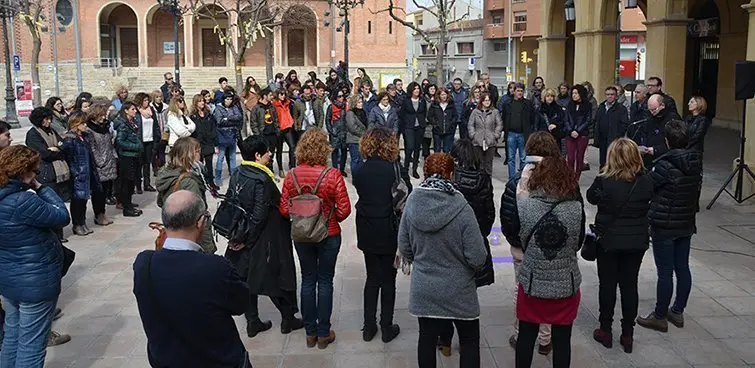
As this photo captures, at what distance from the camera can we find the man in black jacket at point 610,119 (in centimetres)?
1338

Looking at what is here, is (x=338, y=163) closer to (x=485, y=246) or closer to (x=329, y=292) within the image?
(x=329, y=292)

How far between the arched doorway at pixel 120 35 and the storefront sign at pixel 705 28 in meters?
42.2

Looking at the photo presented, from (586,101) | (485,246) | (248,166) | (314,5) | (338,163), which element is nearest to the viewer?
(485,246)

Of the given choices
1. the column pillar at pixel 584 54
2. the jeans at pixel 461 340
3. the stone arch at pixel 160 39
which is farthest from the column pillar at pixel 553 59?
the stone arch at pixel 160 39

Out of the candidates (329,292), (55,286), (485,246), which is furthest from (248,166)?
(485,246)

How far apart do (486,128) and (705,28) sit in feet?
53.5

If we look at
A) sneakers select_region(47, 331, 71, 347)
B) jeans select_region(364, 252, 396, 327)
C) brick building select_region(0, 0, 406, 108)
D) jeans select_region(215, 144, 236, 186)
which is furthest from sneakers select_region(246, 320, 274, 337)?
brick building select_region(0, 0, 406, 108)

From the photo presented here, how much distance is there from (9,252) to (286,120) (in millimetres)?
9383

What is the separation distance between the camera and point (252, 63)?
5753 cm

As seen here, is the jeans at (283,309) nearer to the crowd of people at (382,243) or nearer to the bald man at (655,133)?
the crowd of people at (382,243)

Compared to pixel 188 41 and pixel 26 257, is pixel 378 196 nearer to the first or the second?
pixel 26 257

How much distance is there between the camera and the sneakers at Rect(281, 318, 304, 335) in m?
6.33

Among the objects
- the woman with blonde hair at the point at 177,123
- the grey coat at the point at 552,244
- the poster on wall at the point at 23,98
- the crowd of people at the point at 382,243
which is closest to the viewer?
the crowd of people at the point at 382,243

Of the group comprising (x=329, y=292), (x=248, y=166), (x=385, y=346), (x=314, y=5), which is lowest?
(x=385, y=346)
